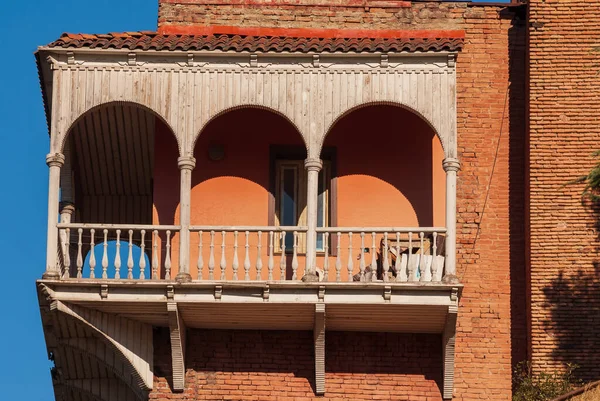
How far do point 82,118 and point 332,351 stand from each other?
5.18 metres

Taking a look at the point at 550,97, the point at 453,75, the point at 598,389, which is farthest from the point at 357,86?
the point at 598,389

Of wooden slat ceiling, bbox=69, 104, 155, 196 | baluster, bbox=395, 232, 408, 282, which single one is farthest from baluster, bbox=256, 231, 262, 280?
wooden slat ceiling, bbox=69, 104, 155, 196

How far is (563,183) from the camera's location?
94.6 feet

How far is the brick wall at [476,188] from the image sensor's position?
28.2 metres

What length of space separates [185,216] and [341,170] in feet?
9.52

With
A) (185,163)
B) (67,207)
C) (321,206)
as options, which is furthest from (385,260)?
(67,207)

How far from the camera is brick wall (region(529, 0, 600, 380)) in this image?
92.8 feet

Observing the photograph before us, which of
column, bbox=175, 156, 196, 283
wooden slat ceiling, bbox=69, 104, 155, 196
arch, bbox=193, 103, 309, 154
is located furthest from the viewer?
wooden slat ceiling, bbox=69, 104, 155, 196

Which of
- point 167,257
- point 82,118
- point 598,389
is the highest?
point 82,118

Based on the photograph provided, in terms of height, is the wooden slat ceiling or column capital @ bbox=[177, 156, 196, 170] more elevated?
the wooden slat ceiling

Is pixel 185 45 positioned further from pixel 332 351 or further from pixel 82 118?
pixel 332 351

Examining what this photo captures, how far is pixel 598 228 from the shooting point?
28656 mm

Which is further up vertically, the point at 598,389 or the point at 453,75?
the point at 453,75

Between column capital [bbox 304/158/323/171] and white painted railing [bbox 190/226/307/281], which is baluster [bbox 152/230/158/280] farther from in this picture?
column capital [bbox 304/158/323/171]
